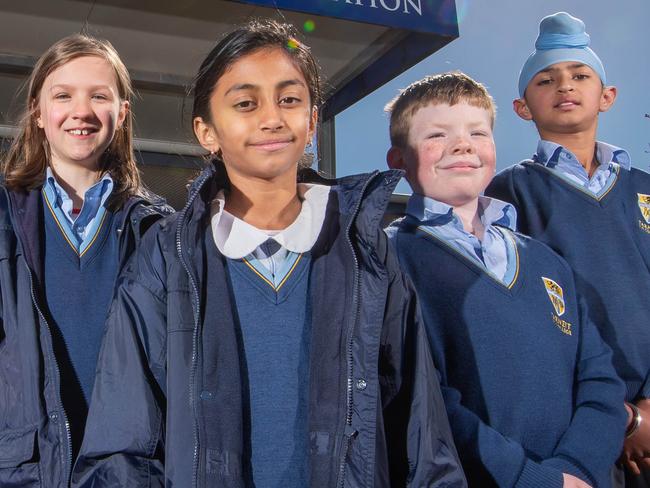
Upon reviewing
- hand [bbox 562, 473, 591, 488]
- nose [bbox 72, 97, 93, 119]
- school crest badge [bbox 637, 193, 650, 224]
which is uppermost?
nose [bbox 72, 97, 93, 119]

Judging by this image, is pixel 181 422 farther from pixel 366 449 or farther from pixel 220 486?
pixel 366 449

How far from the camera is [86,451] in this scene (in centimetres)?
119

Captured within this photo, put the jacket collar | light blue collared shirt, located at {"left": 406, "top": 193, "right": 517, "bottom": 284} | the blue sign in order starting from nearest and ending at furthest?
the jacket collar, light blue collared shirt, located at {"left": 406, "top": 193, "right": 517, "bottom": 284}, the blue sign

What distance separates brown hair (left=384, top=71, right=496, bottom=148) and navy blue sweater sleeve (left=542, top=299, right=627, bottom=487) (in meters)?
0.58

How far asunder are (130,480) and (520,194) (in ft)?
3.98

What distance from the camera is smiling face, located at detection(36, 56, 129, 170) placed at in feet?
5.39

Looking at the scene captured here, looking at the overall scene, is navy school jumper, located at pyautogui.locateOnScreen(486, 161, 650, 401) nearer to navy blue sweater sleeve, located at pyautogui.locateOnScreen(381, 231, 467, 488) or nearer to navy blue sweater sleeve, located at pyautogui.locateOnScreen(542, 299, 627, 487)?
navy blue sweater sleeve, located at pyautogui.locateOnScreen(542, 299, 627, 487)

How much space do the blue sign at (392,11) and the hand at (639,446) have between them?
2.79 metres

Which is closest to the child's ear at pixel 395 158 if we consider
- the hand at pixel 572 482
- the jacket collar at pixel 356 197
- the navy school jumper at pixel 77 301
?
the jacket collar at pixel 356 197

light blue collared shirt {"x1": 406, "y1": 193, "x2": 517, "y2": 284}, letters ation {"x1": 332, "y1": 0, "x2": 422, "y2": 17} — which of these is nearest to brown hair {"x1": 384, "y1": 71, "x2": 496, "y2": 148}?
light blue collared shirt {"x1": 406, "y1": 193, "x2": 517, "y2": 284}

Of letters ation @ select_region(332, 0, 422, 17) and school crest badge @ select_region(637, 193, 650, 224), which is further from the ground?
letters ation @ select_region(332, 0, 422, 17)

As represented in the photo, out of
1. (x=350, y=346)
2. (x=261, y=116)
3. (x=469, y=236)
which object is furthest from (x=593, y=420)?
(x=261, y=116)

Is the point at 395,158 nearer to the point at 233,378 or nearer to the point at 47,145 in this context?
the point at 233,378

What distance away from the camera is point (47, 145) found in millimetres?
1770
